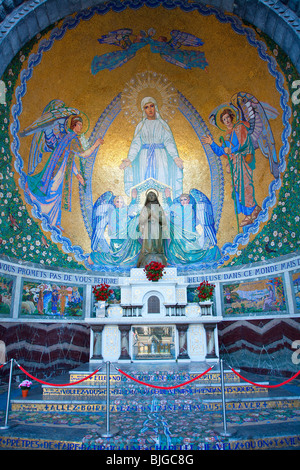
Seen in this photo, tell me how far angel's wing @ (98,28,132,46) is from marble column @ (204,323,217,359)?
1113 centimetres

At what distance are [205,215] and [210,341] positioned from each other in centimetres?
540

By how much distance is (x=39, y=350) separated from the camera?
36.4ft

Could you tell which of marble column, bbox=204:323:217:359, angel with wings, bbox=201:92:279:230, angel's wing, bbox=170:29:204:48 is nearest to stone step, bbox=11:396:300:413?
marble column, bbox=204:323:217:359

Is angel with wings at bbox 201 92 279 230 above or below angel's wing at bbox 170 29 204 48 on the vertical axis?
below

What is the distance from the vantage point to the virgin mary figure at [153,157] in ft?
49.1

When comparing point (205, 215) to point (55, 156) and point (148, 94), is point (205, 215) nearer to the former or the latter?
point (148, 94)

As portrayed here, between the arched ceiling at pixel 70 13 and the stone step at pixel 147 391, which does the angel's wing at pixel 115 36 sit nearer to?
the arched ceiling at pixel 70 13

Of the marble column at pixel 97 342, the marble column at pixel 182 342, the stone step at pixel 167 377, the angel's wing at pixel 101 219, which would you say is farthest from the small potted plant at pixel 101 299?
the stone step at pixel 167 377

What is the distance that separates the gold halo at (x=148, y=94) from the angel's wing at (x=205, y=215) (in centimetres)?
368

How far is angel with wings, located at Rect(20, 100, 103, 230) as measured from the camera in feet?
40.2

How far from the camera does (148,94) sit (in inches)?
575

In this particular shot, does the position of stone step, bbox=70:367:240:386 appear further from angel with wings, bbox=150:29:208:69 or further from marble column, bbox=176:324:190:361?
angel with wings, bbox=150:29:208:69

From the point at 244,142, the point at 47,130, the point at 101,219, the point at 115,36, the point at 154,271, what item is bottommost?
the point at 154,271

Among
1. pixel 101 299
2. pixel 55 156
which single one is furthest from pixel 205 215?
pixel 55 156
